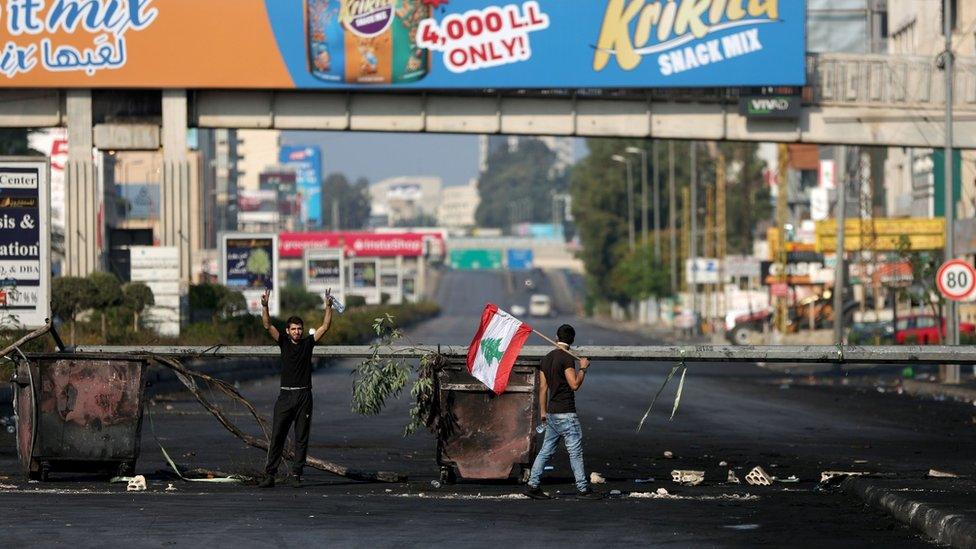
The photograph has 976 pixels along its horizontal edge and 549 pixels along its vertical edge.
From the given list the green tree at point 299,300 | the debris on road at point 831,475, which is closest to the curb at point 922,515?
the debris on road at point 831,475

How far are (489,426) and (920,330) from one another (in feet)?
129

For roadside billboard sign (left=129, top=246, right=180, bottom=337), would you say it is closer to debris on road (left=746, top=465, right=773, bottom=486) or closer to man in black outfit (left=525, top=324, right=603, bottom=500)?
debris on road (left=746, top=465, right=773, bottom=486)

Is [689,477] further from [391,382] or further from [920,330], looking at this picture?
[920,330]

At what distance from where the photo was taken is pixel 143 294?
40188 millimetres

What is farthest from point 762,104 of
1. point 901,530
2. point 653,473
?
point 901,530

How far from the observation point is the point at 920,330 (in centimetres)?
5275

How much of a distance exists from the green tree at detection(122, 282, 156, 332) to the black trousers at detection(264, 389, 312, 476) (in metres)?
24.7

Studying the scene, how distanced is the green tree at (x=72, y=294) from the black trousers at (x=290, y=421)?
22.5 m

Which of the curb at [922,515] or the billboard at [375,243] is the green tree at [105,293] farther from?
the billboard at [375,243]

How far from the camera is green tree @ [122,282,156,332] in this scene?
40.0m

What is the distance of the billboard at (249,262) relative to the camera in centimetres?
5216

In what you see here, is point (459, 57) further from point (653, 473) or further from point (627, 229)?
point (627, 229)

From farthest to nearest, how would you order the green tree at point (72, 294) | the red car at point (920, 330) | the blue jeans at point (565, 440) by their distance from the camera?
the red car at point (920, 330)
the green tree at point (72, 294)
the blue jeans at point (565, 440)

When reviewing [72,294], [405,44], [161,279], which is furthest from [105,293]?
[405,44]
